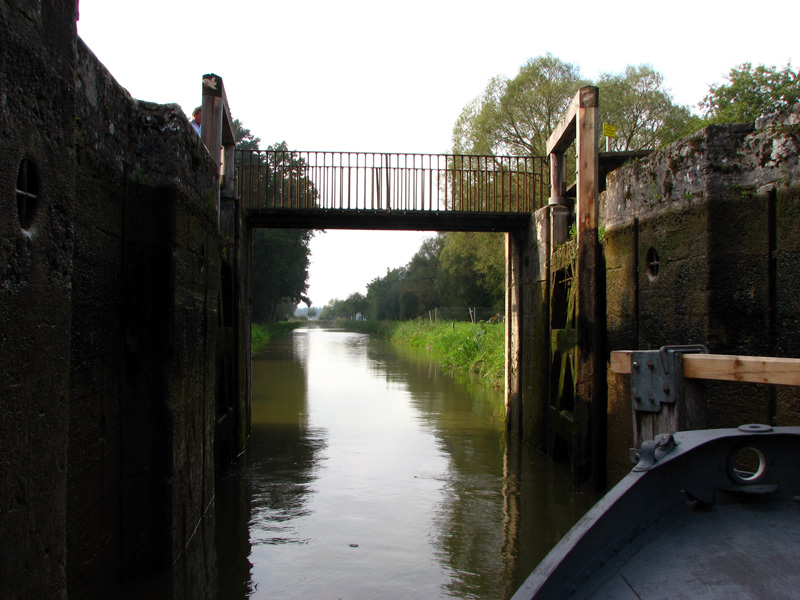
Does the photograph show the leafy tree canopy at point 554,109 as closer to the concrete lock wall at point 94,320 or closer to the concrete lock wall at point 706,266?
the concrete lock wall at point 706,266

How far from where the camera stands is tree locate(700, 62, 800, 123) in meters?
31.4

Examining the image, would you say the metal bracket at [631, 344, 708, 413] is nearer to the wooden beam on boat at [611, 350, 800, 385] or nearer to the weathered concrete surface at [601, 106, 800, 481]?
the wooden beam on boat at [611, 350, 800, 385]

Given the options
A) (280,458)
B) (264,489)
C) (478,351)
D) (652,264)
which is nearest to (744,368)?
(652,264)

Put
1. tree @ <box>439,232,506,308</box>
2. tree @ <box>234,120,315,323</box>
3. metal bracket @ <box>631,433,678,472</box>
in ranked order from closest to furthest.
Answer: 1. metal bracket @ <box>631,433,678,472</box>
2. tree @ <box>439,232,506,308</box>
3. tree @ <box>234,120,315,323</box>

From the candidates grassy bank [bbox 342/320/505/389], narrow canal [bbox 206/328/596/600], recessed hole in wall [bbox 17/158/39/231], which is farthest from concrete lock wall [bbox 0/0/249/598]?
grassy bank [bbox 342/320/505/389]

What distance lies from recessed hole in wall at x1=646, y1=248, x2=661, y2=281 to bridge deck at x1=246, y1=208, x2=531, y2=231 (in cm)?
479

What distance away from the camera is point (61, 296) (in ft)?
9.88

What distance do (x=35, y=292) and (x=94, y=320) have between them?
1.58m

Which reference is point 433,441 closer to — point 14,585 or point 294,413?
point 294,413

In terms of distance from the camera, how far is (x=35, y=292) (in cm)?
276

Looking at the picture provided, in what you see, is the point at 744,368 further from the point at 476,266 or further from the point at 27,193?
the point at 476,266

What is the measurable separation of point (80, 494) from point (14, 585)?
150 cm

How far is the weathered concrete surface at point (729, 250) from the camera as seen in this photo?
192 inches

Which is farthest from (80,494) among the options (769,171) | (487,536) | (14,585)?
(769,171)
